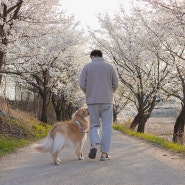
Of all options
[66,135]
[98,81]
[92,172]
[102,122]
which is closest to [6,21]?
[98,81]

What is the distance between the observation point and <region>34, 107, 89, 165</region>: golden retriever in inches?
261

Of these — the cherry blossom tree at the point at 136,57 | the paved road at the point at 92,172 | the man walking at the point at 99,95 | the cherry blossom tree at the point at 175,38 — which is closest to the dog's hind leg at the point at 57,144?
the paved road at the point at 92,172

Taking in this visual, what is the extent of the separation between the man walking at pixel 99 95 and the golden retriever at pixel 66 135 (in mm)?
Answer: 183

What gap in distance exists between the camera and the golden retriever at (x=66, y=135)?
6.64 m

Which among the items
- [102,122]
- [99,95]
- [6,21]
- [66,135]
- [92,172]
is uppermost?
[6,21]

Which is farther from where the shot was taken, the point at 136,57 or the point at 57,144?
the point at 136,57

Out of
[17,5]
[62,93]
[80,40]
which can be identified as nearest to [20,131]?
[17,5]

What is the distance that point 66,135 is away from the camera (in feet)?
22.0

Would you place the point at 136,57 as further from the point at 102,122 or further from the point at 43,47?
the point at 102,122

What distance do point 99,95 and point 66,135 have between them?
104cm

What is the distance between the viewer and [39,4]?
13367 millimetres

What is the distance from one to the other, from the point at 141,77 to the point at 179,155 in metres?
12.9

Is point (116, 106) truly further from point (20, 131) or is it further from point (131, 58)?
point (20, 131)

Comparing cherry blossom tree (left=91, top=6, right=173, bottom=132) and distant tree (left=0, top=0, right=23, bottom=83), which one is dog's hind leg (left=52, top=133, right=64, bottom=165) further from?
cherry blossom tree (left=91, top=6, right=173, bottom=132)
